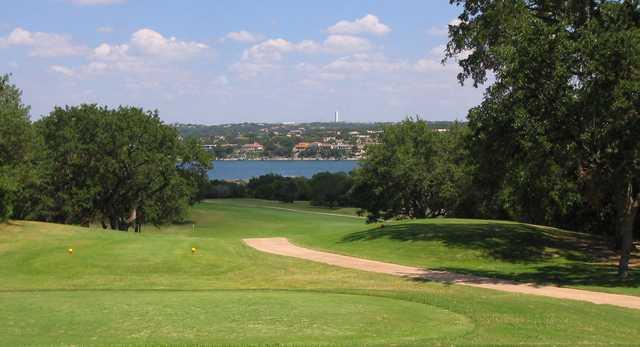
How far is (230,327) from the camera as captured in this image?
39.4ft

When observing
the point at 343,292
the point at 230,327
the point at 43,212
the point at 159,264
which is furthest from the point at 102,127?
the point at 230,327

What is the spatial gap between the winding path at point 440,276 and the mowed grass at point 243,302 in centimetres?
110

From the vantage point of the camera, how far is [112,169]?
44812 millimetres

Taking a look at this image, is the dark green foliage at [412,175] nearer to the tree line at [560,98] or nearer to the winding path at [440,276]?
the tree line at [560,98]

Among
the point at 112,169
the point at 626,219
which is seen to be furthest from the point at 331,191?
the point at 626,219

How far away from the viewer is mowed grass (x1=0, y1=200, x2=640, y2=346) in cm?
1161

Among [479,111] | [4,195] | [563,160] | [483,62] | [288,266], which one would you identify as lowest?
[288,266]

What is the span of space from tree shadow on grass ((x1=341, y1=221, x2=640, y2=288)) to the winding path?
1.25 meters

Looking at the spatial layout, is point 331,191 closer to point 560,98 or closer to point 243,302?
point 560,98

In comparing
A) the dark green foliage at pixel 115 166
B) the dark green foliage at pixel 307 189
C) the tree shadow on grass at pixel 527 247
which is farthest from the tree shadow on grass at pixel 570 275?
the dark green foliage at pixel 307 189

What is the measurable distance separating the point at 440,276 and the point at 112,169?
28.9 m

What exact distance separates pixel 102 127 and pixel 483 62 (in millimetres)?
26791

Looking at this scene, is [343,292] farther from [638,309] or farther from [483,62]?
[483,62]

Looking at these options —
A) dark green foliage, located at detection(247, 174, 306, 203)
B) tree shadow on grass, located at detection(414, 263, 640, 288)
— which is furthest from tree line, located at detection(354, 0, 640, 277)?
dark green foliage, located at detection(247, 174, 306, 203)
